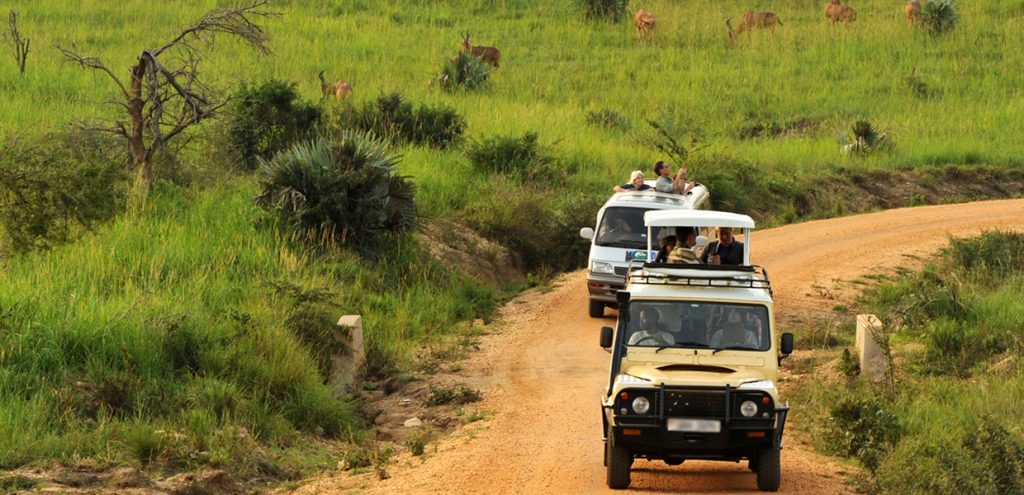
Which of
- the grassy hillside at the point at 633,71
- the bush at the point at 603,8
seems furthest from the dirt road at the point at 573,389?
the bush at the point at 603,8

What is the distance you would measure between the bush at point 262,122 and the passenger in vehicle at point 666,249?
12.2 m

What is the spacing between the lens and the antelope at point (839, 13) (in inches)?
1887

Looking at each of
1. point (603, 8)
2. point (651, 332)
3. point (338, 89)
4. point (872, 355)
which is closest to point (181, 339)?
point (651, 332)

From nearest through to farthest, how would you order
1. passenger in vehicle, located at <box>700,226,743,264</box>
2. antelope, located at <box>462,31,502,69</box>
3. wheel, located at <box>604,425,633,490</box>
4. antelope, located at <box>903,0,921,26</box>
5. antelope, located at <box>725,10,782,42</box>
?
wheel, located at <box>604,425,633,490</box>, passenger in vehicle, located at <box>700,226,743,264</box>, antelope, located at <box>462,31,502,69</box>, antelope, located at <box>903,0,921,26</box>, antelope, located at <box>725,10,782,42</box>

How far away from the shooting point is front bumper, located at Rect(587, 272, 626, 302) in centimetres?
1981

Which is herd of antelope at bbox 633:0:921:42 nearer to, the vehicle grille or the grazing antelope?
the grazing antelope

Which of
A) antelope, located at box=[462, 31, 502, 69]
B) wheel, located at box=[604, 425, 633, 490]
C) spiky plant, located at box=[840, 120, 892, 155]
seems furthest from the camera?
antelope, located at box=[462, 31, 502, 69]

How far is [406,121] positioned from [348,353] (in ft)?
44.1

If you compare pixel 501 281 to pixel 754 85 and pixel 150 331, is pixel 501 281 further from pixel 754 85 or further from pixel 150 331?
pixel 754 85

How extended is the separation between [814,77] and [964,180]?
8412 mm

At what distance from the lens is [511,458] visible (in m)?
13.1

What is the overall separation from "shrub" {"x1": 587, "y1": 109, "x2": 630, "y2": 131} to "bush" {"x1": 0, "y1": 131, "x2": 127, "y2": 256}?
2038 cm

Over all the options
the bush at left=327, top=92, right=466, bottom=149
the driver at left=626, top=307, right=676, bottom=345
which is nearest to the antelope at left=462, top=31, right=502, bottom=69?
the bush at left=327, top=92, right=466, bottom=149

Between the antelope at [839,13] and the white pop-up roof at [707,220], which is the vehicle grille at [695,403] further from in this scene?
the antelope at [839,13]
